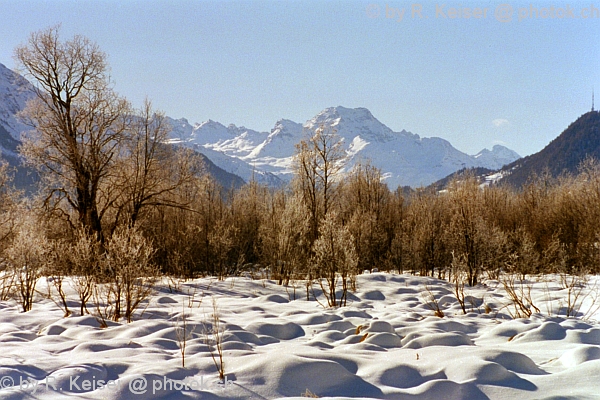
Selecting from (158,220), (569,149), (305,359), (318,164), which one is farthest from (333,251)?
(569,149)

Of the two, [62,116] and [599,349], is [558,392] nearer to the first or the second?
[599,349]

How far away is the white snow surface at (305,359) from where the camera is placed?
4160mm

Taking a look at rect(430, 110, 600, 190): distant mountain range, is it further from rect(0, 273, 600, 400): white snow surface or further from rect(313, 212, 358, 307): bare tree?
rect(0, 273, 600, 400): white snow surface

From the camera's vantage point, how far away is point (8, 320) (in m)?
8.02

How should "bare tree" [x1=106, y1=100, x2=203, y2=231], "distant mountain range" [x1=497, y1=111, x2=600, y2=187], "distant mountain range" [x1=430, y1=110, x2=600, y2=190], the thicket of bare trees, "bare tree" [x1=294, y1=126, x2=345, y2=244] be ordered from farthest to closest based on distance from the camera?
"distant mountain range" [x1=497, y1=111, x2=600, y2=187], "distant mountain range" [x1=430, y1=110, x2=600, y2=190], "bare tree" [x1=294, y1=126, x2=345, y2=244], "bare tree" [x1=106, y1=100, x2=203, y2=231], the thicket of bare trees

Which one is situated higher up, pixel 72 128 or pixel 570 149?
A: pixel 570 149

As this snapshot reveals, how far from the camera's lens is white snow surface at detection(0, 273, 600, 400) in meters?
4.16

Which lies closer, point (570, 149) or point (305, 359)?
point (305, 359)

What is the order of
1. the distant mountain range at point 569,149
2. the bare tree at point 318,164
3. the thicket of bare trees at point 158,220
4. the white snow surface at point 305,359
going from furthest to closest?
1. the distant mountain range at point 569,149
2. the bare tree at point 318,164
3. the thicket of bare trees at point 158,220
4. the white snow surface at point 305,359

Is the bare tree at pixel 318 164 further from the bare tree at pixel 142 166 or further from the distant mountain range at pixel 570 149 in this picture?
the distant mountain range at pixel 570 149

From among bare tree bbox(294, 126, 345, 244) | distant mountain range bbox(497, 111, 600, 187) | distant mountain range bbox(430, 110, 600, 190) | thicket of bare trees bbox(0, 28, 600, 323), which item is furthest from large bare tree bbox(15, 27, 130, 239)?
distant mountain range bbox(497, 111, 600, 187)

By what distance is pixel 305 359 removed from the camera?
463 cm

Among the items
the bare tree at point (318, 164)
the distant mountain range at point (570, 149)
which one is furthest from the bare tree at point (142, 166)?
the distant mountain range at point (570, 149)

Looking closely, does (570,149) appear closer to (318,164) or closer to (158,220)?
(318,164)
